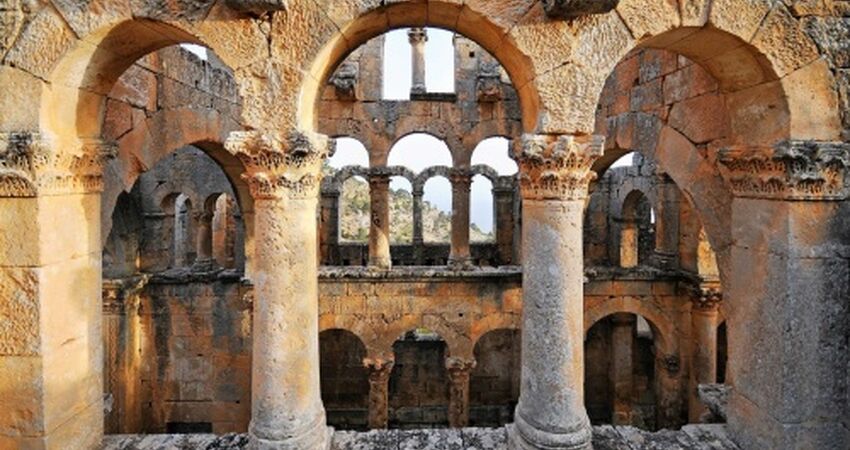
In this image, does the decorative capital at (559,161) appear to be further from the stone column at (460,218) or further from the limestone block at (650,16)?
the stone column at (460,218)

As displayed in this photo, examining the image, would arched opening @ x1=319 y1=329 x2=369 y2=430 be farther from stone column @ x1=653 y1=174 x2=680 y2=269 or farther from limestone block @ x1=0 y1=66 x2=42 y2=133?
limestone block @ x1=0 y1=66 x2=42 y2=133

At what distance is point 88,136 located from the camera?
5.03 meters

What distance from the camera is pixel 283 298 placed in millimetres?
4496

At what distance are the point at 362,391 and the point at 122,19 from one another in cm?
1223

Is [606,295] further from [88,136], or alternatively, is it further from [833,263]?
[88,136]

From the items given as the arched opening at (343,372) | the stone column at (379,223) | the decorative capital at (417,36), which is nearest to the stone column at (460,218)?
the stone column at (379,223)

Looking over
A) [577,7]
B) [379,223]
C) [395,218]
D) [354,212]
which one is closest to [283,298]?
[577,7]

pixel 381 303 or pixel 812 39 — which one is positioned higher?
pixel 812 39

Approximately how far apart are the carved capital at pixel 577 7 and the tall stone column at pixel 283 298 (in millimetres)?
2048

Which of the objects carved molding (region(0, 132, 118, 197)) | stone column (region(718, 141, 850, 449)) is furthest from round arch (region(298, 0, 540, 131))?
stone column (region(718, 141, 850, 449))

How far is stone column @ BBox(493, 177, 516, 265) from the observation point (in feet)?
50.7

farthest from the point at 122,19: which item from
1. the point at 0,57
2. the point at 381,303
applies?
the point at 381,303

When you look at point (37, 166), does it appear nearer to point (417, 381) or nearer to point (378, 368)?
point (378, 368)

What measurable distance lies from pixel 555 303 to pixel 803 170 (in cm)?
225
